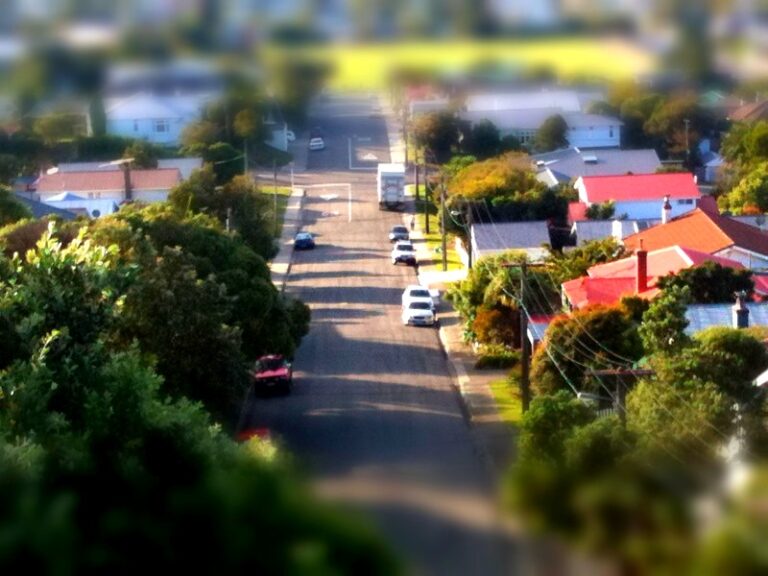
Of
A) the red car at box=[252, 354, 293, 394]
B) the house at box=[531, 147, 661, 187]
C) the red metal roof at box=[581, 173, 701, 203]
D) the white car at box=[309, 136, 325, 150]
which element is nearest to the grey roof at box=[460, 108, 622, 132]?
the house at box=[531, 147, 661, 187]

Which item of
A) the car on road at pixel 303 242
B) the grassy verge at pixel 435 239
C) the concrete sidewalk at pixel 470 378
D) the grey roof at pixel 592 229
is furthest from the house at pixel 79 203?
the grey roof at pixel 592 229

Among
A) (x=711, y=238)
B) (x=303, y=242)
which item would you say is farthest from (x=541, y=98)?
(x=303, y=242)

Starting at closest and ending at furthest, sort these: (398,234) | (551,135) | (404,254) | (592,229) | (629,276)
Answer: (629,276) < (592,229) < (404,254) < (398,234) < (551,135)

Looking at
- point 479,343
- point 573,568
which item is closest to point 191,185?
point 479,343

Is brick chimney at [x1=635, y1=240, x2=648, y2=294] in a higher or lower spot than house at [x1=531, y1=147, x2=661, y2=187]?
higher

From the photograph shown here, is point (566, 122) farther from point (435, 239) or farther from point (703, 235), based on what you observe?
point (703, 235)

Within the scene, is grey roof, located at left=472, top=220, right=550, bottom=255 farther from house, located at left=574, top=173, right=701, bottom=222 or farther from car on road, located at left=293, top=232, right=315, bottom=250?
car on road, located at left=293, top=232, right=315, bottom=250
